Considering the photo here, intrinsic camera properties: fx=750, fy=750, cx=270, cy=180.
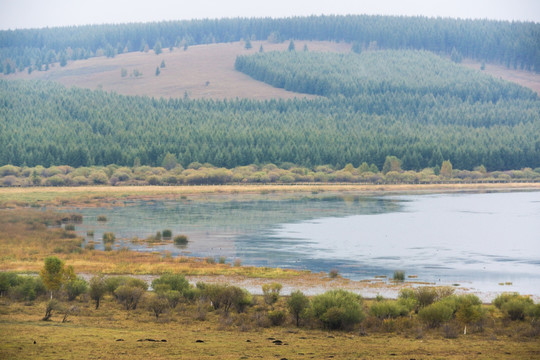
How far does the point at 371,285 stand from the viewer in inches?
1732

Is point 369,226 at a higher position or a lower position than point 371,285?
lower

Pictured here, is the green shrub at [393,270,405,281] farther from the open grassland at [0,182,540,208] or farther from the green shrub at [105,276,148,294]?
the open grassland at [0,182,540,208]

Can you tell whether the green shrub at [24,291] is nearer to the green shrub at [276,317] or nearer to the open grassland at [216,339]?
the open grassland at [216,339]

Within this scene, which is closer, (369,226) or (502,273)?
(502,273)

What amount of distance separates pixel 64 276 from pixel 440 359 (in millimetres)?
21217

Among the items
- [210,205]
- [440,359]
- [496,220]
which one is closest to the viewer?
[440,359]

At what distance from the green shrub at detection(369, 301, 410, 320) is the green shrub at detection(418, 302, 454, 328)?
1020 millimetres

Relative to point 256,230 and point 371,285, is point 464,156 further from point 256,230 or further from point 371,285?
point 371,285

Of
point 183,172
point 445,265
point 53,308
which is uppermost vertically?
point 53,308

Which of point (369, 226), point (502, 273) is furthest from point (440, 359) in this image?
point (369, 226)

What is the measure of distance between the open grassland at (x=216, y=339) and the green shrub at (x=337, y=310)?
1.87 feet

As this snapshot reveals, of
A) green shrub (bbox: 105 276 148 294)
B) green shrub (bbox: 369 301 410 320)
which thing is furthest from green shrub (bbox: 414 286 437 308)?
green shrub (bbox: 105 276 148 294)

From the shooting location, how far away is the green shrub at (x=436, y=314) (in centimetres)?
3234

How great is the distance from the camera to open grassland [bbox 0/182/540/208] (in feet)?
370
